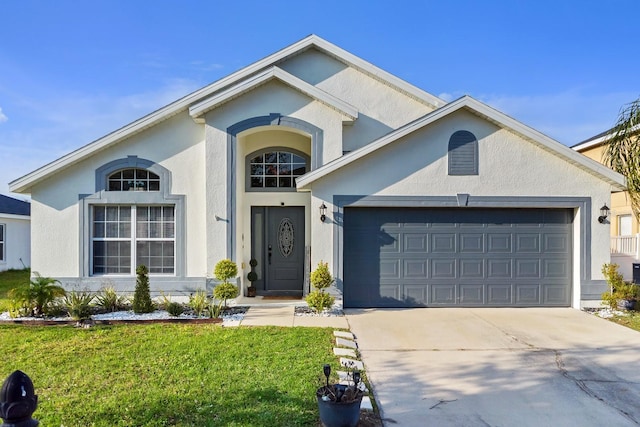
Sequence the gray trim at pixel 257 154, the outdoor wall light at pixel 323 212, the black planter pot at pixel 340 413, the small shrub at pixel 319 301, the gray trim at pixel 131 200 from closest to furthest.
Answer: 1. the black planter pot at pixel 340 413
2. the small shrub at pixel 319 301
3. the outdoor wall light at pixel 323 212
4. the gray trim at pixel 131 200
5. the gray trim at pixel 257 154

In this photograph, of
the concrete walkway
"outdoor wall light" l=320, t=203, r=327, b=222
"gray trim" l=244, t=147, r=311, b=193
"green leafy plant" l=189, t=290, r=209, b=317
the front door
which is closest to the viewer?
the concrete walkway

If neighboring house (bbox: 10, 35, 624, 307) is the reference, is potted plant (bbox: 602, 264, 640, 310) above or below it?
below

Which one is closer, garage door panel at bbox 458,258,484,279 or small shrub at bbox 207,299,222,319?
small shrub at bbox 207,299,222,319

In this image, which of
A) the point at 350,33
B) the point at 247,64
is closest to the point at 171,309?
the point at 247,64

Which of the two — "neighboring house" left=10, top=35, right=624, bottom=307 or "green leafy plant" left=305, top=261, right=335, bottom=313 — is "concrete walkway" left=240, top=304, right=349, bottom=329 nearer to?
"green leafy plant" left=305, top=261, right=335, bottom=313

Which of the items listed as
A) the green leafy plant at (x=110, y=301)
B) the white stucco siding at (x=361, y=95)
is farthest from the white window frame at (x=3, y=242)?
the white stucco siding at (x=361, y=95)

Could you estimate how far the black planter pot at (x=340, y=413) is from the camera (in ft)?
12.5

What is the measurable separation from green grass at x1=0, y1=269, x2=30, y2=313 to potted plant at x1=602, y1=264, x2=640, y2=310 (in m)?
14.7

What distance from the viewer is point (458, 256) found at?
32.5 ft

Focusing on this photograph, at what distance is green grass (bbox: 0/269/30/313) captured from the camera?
41.7ft

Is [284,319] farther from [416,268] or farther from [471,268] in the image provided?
[471,268]

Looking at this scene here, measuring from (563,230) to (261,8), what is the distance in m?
9.82

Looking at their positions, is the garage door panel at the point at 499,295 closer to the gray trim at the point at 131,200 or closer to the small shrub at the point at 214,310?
the small shrub at the point at 214,310

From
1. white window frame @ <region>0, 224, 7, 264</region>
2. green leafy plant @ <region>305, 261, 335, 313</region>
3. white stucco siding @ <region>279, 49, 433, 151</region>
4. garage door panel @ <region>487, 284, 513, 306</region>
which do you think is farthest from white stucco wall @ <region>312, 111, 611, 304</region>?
white window frame @ <region>0, 224, 7, 264</region>
